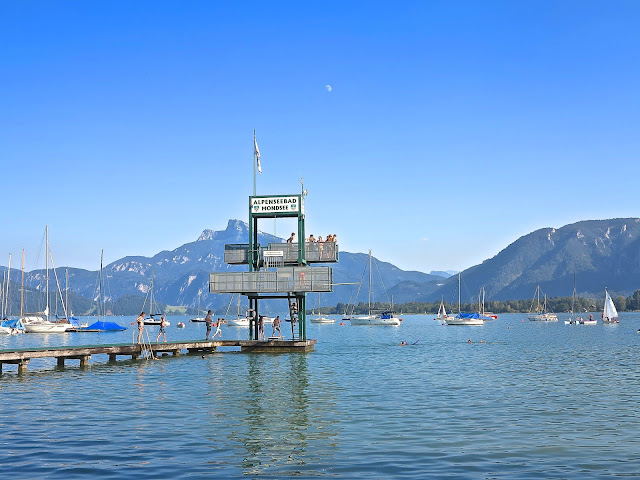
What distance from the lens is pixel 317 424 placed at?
27312mm

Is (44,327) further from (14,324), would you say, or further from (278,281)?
(278,281)

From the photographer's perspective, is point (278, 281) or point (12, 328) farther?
point (12, 328)

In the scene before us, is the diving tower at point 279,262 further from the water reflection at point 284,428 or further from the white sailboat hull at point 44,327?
the white sailboat hull at point 44,327

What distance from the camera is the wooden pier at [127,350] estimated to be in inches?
1961

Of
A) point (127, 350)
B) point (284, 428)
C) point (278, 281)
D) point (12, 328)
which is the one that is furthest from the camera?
point (12, 328)

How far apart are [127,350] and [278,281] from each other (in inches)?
547

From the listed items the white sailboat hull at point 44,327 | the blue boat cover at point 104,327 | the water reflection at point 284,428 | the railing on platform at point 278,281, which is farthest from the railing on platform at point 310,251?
the blue boat cover at point 104,327

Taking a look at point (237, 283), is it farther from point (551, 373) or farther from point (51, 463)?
point (51, 463)

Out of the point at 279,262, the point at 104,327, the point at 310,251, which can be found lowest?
the point at 104,327

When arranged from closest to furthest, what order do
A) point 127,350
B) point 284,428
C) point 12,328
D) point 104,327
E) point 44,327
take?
point 284,428
point 127,350
point 12,328
point 44,327
point 104,327

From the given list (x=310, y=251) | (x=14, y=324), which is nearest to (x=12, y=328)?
(x=14, y=324)

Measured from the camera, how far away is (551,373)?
5091 centimetres

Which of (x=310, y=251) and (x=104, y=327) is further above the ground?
(x=310, y=251)

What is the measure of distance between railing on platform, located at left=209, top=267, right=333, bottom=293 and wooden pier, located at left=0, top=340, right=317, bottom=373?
545 cm
